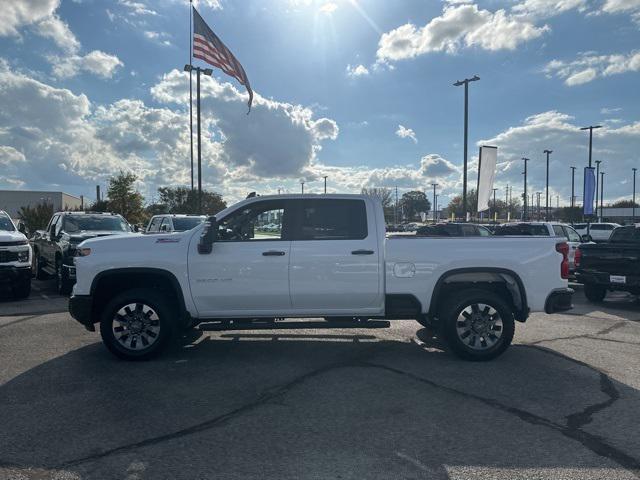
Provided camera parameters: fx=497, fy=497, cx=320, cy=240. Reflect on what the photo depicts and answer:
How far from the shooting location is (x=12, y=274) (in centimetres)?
1038

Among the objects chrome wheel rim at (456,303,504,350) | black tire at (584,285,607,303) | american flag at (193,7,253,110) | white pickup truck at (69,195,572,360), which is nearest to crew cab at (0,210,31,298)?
white pickup truck at (69,195,572,360)

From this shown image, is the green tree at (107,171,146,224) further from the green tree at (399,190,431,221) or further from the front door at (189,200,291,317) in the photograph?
the green tree at (399,190,431,221)

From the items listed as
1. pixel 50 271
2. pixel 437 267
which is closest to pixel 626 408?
pixel 437 267

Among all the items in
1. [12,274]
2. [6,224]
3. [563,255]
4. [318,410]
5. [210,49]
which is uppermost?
[210,49]

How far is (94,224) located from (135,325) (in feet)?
25.7

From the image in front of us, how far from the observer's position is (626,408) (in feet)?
14.6

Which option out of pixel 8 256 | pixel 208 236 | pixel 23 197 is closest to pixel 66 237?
pixel 8 256

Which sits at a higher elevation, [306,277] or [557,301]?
[306,277]

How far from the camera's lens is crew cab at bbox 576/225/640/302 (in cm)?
969

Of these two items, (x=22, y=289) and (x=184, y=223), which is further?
(x=184, y=223)

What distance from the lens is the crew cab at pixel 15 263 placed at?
10344mm

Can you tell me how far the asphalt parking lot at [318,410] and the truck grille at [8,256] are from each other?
4084 mm

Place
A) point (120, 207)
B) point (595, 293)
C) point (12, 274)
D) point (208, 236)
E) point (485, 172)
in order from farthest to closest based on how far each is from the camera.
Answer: point (120, 207)
point (485, 172)
point (595, 293)
point (12, 274)
point (208, 236)

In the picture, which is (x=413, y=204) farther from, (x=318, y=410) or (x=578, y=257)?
(x=318, y=410)
